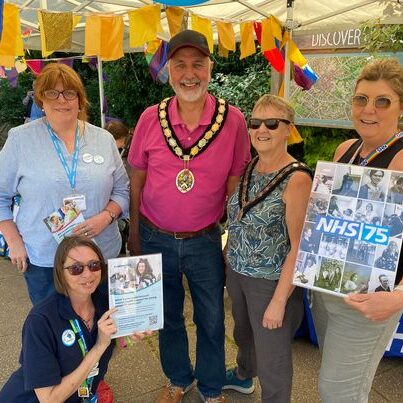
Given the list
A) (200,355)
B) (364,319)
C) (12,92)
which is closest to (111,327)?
(200,355)

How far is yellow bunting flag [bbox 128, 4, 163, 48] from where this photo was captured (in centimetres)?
302

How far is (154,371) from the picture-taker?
2922mm

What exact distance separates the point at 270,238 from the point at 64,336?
1000mm

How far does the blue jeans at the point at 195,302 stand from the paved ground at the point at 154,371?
0.82 feet

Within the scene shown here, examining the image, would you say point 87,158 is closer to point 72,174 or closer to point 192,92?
point 72,174

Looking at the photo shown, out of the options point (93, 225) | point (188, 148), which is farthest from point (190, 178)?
point (93, 225)

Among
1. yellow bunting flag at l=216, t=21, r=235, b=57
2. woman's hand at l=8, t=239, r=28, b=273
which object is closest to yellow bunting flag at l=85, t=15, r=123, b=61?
yellow bunting flag at l=216, t=21, r=235, b=57

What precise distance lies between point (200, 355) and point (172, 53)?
1709 millimetres

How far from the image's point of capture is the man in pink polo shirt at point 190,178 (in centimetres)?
215

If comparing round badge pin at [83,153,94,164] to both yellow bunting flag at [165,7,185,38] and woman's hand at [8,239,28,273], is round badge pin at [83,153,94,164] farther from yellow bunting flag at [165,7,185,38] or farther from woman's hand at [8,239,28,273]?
yellow bunting flag at [165,7,185,38]

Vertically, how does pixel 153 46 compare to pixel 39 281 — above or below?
above

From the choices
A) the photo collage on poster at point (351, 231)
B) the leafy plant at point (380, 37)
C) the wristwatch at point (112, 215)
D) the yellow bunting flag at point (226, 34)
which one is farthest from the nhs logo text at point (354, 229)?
the leafy plant at point (380, 37)

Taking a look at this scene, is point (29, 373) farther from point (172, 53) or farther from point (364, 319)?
point (172, 53)

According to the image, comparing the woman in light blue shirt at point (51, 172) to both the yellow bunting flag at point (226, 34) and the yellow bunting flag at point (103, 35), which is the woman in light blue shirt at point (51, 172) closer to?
the yellow bunting flag at point (103, 35)
